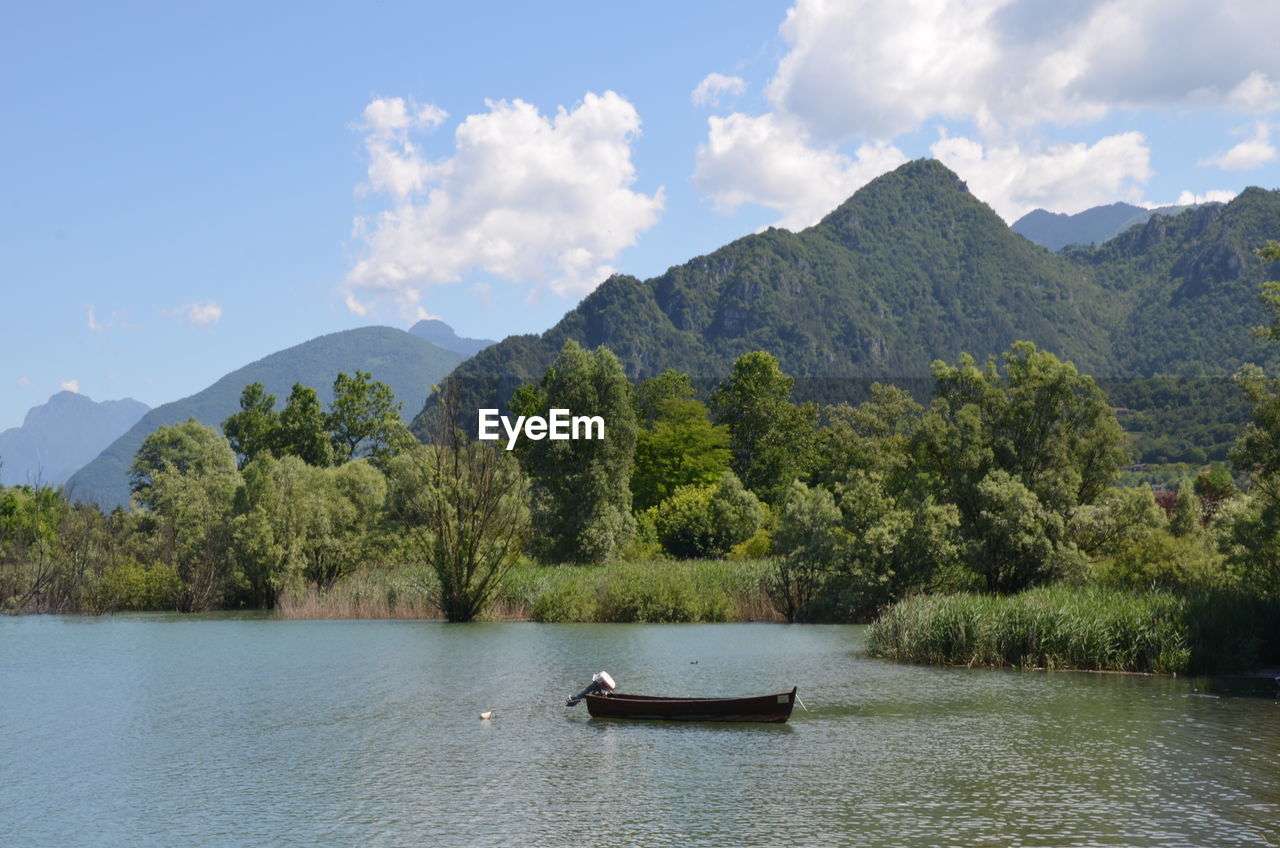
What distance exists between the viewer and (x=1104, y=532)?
50.4 m

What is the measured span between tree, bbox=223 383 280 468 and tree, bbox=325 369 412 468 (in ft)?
20.8

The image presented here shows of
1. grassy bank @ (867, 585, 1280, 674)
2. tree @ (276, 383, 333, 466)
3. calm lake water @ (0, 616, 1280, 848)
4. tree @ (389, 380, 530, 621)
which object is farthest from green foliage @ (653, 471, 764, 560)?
grassy bank @ (867, 585, 1280, 674)

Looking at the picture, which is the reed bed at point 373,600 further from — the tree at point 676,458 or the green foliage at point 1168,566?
the tree at point 676,458

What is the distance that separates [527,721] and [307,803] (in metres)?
9.14

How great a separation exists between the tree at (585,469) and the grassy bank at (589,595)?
46.1ft

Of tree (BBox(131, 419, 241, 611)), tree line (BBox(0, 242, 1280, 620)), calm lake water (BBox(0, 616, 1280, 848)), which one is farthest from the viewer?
tree (BBox(131, 419, 241, 611))

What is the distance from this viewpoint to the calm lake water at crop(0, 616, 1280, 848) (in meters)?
19.7

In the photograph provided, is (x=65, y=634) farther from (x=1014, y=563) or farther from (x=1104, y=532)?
(x=1104, y=532)

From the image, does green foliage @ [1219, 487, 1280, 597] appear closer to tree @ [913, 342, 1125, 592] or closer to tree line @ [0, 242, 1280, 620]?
tree line @ [0, 242, 1280, 620]

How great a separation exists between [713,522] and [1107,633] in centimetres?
4621

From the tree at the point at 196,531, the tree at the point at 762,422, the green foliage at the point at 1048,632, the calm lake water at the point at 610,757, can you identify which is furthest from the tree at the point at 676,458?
the calm lake water at the point at 610,757

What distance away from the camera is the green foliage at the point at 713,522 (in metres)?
81.9

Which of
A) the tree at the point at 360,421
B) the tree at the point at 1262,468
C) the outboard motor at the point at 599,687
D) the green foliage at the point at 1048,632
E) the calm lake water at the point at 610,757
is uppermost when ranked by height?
the tree at the point at 360,421

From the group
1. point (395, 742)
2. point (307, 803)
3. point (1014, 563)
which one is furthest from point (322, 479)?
point (307, 803)
